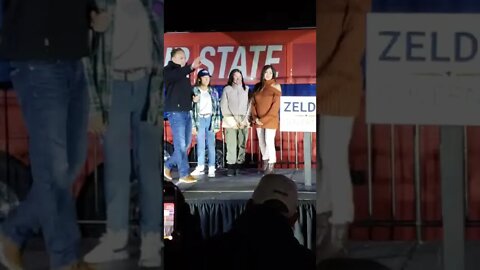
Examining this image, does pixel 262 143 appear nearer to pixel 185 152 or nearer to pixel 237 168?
pixel 237 168

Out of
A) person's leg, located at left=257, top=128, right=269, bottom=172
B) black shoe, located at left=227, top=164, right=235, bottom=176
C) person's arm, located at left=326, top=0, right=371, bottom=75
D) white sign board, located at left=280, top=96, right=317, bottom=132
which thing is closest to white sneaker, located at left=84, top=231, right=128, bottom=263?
person's arm, located at left=326, top=0, right=371, bottom=75

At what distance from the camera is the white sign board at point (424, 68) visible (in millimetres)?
2285

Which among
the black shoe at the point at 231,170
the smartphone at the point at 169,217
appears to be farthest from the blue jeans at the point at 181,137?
the smartphone at the point at 169,217

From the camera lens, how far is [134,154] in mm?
2475

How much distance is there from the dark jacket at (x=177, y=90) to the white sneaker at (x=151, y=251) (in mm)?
4940

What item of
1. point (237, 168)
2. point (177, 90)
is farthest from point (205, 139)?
point (177, 90)

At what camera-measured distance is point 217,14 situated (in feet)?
29.6

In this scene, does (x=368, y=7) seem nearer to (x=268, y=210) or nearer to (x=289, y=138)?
(x=268, y=210)

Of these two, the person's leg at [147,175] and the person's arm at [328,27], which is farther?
the person's leg at [147,175]

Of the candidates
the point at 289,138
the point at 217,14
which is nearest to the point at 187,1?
the point at 217,14

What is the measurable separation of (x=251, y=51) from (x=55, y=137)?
7360mm

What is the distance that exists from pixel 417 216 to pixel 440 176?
165 mm

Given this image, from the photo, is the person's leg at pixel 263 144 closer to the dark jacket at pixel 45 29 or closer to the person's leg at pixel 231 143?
the person's leg at pixel 231 143

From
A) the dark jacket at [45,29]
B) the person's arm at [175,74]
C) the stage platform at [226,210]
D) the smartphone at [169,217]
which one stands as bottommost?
the stage platform at [226,210]
